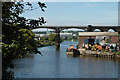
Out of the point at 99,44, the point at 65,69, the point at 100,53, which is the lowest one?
the point at 65,69

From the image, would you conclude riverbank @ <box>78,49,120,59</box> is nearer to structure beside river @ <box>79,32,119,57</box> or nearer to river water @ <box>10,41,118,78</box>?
structure beside river @ <box>79,32,119,57</box>

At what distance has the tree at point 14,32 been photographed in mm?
7660

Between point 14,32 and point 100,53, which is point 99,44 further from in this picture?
point 14,32

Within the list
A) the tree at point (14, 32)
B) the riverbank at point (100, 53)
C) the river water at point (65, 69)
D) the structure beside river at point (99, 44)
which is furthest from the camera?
the structure beside river at point (99, 44)

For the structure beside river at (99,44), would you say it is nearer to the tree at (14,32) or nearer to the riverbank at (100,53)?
the riverbank at (100,53)

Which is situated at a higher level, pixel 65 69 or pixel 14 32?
pixel 14 32

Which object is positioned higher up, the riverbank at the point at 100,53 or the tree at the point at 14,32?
the tree at the point at 14,32

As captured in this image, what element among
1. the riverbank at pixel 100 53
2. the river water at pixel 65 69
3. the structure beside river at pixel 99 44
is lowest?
the river water at pixel 65 69

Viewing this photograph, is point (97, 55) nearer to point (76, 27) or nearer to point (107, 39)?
point (107, 39)

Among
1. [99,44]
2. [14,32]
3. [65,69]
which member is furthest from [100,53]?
[14,32]

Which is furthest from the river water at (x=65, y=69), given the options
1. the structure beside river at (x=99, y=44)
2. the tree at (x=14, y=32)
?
the tree at (x=14, y=32)

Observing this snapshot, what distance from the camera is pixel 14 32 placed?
7.85 metres

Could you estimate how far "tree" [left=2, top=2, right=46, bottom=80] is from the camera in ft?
25.1

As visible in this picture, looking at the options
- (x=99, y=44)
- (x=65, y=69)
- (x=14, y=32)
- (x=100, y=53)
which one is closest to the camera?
(x=14, y=32)
